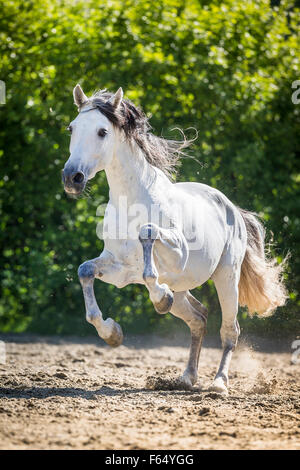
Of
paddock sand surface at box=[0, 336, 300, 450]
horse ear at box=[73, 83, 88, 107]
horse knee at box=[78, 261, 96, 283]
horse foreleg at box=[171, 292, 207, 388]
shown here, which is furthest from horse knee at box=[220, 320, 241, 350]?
horse ear at box=[73, 83, 88, 107]

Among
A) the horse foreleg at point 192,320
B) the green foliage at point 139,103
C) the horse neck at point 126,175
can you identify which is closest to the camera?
the horse neck at point 126,175

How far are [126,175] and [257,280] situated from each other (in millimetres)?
2009

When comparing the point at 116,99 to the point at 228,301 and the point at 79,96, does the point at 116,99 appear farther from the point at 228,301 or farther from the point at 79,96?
the point at 228,301

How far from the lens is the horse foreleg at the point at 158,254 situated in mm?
4273

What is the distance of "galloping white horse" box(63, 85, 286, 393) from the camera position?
4.34 metres

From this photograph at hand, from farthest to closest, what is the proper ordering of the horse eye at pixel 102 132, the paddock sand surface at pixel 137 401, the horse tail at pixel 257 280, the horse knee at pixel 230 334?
the horse tail at pixel 257 280, the horse knee at pixel 230 334, the horse eye at pixel 102 132, the paddock sand surface at pixel 137 401

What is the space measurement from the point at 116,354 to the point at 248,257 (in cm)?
227

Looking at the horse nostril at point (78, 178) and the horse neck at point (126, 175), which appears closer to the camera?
the horse nostril at point (78, 178)

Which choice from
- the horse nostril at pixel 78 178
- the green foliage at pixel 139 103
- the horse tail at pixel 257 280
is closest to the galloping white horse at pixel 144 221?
the horse nostril at pixel 78 178

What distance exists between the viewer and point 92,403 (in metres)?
4.36

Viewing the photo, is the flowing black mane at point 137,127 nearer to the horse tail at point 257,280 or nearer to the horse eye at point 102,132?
the horse eye at point 102,132

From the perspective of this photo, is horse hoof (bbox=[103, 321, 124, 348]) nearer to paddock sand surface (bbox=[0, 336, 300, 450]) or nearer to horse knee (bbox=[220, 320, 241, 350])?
paddock sand surface (bbox=[0, 336, 300, 450])

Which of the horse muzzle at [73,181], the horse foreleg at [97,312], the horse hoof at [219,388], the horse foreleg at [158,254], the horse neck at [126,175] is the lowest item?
the horse hoof at [219,388]

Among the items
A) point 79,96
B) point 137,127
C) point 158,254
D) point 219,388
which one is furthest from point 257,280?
point 79,96
